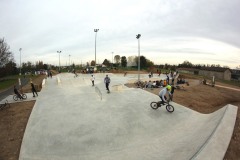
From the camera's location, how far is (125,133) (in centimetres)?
930

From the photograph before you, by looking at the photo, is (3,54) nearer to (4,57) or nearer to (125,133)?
(4,57)

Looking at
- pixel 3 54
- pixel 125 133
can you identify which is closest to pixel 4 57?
pixel 3 54

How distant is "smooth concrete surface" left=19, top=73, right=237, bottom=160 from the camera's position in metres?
7.34

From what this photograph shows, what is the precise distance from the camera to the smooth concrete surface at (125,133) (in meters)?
7.34

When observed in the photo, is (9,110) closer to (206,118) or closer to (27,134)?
(27,134)

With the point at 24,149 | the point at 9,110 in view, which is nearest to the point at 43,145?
the point at 24,149

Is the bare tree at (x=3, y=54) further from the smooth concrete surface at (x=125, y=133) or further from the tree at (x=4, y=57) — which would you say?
the smooth concrete surface at (x=125, y=133)

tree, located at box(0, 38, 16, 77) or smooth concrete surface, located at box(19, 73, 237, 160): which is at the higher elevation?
tree, located at box(0, 38, 16, 77)

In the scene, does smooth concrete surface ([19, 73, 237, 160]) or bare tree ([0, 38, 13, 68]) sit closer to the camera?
smooth concrete surface ([19, 73, 237, 160])

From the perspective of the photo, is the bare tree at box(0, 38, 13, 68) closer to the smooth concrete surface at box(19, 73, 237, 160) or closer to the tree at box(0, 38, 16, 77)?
the tree at box(0, 38, 16, 77)

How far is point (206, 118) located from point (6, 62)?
2274 inches

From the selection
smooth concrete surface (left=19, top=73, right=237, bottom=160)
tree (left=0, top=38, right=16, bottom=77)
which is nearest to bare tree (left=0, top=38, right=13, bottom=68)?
tree (left=0, top=38, right=16, bottom=77)

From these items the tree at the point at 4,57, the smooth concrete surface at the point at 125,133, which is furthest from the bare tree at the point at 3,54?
the smooth concrete surface at the point at 125,133

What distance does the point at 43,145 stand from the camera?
8.40 metres
